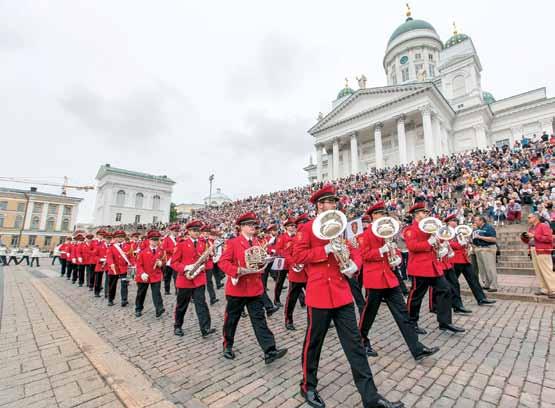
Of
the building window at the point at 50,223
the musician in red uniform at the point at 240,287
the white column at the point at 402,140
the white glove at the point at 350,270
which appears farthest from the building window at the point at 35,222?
the white glove at the point at 350,270

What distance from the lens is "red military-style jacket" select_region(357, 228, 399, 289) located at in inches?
147

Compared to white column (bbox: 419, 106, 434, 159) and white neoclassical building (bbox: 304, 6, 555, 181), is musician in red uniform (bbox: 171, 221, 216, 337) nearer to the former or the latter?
white neoclassical building (bbox: 304, 6, 555, 181)

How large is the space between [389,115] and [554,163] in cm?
2660

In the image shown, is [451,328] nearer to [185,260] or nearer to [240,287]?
[240,287]

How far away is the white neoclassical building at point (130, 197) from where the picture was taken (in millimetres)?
66062

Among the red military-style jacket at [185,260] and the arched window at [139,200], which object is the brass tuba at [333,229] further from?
the arched window at [139,200]

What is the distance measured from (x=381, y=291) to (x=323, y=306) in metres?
1.36

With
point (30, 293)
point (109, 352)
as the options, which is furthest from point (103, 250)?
point (109, 352)

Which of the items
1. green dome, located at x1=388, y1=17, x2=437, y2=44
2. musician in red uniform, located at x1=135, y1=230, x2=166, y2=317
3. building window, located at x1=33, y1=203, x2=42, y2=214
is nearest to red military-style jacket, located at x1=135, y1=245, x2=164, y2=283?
musician in red uniform, located at x1=135, y1=230, x2=166, y2=317

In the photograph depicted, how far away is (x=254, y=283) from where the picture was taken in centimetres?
402

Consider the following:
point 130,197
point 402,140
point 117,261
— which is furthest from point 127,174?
point 117,261

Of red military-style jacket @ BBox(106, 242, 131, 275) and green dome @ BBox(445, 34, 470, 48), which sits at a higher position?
green dome @ BBox(445, 34, 470, 48)

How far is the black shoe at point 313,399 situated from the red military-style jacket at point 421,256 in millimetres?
2715

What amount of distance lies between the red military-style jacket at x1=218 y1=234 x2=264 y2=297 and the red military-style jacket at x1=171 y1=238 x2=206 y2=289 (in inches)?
53.9
